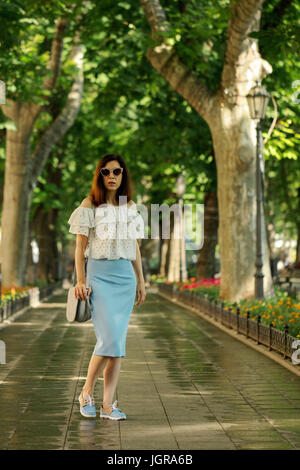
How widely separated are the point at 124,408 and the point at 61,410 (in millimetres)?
619

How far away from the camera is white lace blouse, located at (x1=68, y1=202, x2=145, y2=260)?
847 cm

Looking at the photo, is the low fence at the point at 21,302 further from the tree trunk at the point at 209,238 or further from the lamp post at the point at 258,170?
the tree trunk at the point at 209,238

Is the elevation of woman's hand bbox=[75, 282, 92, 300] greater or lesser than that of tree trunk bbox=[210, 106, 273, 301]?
lesser

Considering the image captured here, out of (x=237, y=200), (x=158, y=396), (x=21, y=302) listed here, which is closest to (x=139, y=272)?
(x=158, y=396)

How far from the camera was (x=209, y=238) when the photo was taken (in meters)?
33.3

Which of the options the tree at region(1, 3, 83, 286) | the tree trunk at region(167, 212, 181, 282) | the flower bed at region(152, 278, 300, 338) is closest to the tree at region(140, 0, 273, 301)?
the flower bed at region(152, 278, 300, 338)

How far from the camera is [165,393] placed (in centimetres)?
1044

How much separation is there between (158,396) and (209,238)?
23.3 m

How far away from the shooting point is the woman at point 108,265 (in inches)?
331

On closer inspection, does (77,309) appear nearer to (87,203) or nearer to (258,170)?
(87,203)

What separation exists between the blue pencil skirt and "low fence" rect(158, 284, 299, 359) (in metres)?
4.86

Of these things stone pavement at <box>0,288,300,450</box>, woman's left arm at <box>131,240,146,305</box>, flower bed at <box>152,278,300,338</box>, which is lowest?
stone pavement at <box>0,288,300,450</box>

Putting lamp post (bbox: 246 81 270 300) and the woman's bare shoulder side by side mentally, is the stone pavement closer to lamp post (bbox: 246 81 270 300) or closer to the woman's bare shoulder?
the woman's bare shoulder

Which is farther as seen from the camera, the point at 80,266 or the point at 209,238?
the point at 209,238
